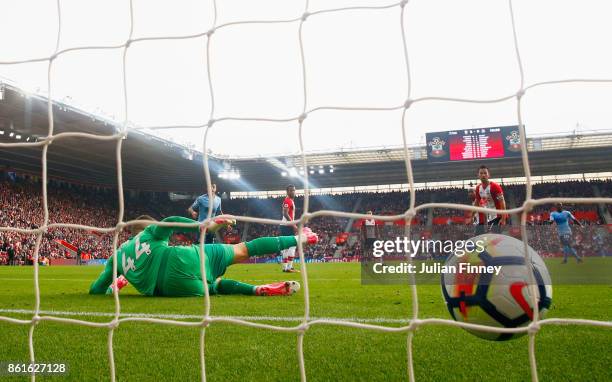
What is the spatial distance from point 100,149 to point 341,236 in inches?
540

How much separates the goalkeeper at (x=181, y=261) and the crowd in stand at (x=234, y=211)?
9121 millimetres

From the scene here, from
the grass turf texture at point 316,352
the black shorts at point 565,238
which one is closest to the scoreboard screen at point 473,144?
the black shorts at point 565,238

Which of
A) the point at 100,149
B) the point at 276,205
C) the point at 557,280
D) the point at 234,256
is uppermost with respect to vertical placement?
the point at 100,149

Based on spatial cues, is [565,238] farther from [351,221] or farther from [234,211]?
[234,211]

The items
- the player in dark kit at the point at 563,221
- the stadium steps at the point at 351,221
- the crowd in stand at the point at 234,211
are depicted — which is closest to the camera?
the player in dark kit at the point at 563,221

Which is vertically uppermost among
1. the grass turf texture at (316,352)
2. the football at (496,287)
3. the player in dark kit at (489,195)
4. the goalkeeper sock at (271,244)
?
the player in dark kit at (489,195)

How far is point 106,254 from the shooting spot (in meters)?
24.1

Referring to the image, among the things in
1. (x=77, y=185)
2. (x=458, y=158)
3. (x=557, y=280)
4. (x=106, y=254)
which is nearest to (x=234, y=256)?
(x=557, y=280)

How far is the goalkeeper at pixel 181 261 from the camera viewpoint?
5.05 metres

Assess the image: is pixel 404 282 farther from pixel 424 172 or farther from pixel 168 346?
pixel 424 172

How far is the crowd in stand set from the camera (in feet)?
62.6

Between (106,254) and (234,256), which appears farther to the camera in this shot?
(106,254)

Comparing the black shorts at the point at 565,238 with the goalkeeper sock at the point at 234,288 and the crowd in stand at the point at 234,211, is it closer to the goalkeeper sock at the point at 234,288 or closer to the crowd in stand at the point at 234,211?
the crowd in stand at the point at 234,211

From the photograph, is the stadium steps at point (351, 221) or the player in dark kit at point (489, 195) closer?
the player in dark kit at point (489, 195)
